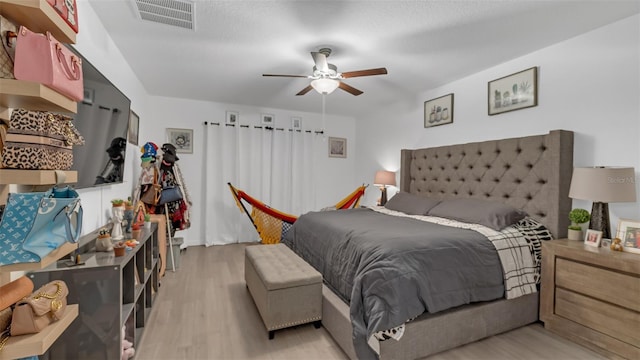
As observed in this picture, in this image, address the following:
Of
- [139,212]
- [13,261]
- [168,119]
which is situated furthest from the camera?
[168,119]

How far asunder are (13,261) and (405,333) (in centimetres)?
165

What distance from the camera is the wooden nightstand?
165 cm

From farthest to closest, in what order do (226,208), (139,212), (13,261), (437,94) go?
(226,208)
(437,94)
(139,212)
(13,261)

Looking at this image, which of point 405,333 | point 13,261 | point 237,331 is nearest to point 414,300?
point 405,333

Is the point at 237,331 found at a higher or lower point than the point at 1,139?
lower

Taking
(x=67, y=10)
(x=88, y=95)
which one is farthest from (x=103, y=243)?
(x=67, y=10)

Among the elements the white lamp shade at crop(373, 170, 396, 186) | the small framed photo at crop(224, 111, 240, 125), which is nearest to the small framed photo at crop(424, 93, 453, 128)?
the white lamp shade at crop(373, 170, 396, 186)

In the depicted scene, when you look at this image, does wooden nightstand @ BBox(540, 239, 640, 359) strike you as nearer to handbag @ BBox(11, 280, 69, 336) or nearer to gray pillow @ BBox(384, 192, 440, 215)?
gray pillow @ BBox(384, 192, 440, 215)

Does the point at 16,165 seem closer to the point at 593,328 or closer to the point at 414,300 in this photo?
the point at 414,300

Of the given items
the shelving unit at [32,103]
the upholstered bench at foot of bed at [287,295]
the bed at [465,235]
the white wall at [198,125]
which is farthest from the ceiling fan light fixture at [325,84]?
the white wall at [198,125]

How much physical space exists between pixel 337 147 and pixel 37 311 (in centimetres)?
447

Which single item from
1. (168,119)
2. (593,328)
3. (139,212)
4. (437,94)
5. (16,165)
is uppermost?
(437,94)

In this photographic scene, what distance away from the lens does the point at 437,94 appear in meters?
3.48

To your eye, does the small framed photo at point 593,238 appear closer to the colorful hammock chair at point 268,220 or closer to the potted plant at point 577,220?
the potted plant at point 577,220
